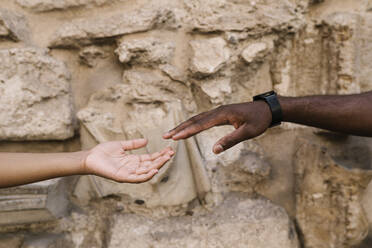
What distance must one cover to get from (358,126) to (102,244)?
0.94 meters

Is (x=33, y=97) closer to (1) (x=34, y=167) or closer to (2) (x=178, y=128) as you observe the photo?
(1) (x=34, y=167)

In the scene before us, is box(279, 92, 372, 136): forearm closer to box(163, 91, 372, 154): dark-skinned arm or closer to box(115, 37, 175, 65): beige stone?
box(163, 91, 372, 154): dark-skinned arm

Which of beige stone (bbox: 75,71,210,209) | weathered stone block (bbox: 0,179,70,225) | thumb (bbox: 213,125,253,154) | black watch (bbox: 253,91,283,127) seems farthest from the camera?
beige stone (bbox: 75,71,210,209)

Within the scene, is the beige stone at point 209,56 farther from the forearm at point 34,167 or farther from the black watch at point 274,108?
the forearm at point 34,167

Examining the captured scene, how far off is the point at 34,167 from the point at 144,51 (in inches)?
22.1

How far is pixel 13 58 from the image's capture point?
3.37ft

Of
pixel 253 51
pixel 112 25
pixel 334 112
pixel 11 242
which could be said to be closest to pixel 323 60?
pixel 253 51

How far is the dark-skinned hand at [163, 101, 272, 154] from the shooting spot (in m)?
0.77

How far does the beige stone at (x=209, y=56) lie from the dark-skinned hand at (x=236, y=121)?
1.07 ft

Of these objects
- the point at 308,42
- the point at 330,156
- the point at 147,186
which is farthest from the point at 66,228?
the point at 308,42

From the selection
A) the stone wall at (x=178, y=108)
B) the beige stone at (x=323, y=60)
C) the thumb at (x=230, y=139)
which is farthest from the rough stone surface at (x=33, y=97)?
the beige stone at (x=323, y=60)

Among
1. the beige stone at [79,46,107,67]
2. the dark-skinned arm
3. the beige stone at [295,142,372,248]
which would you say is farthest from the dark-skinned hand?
the beige stone at [79,46,107,67]

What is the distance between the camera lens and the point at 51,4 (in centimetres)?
109

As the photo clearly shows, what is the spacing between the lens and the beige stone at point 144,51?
3.58ft
